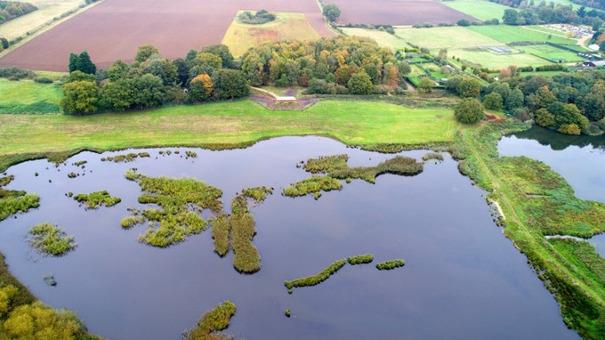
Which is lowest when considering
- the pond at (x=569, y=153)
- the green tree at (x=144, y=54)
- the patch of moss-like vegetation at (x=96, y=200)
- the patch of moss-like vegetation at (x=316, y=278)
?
the pond at (x=569, y=153)

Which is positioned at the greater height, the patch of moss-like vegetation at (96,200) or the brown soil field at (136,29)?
the brown soil field at (136,29)

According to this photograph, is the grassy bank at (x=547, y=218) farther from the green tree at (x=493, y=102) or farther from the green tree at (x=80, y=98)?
the green tree at (x=80, y=98)

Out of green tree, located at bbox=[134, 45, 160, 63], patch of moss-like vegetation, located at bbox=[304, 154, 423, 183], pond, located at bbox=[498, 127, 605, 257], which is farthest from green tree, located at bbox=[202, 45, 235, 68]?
pond, located at bbox=[498, 127, 605, 257]

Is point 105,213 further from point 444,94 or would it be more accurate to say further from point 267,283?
point 444,94

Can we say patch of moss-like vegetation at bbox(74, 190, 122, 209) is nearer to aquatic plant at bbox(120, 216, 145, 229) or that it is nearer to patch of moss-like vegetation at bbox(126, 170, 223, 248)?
patch of moss-like vegetation at bbox(126, 170, 223, 248)

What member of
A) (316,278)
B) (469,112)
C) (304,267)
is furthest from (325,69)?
(316,278)

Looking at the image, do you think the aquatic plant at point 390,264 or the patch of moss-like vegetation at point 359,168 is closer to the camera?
the aquatic plant at point 390,264

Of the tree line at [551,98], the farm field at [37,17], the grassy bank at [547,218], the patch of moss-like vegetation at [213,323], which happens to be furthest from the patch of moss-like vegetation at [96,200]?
the farm field at [37,17]
